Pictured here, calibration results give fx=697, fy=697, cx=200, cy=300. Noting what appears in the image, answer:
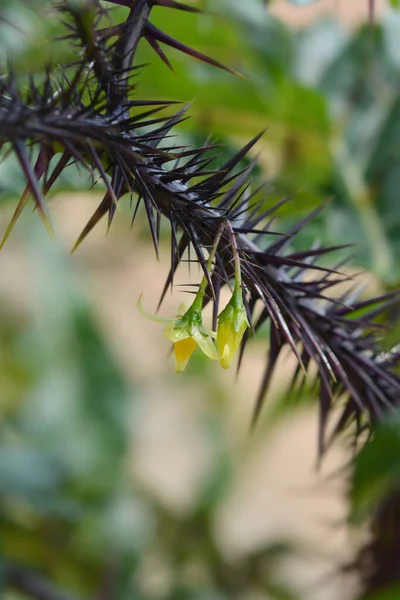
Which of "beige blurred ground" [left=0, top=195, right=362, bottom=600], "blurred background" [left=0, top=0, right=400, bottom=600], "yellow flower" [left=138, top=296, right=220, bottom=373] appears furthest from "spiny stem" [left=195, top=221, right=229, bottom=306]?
"beige blurred ground" [left=0, top=195, right=362, bottom=600]

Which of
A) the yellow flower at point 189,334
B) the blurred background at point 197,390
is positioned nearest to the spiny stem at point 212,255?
the yellow flower at point 189,334

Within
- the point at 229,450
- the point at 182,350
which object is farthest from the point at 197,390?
the point at 182,350

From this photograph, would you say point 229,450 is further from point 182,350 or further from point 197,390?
point 182,350

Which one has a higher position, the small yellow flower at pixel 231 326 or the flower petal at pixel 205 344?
the small yellow flower at pixel 231 326

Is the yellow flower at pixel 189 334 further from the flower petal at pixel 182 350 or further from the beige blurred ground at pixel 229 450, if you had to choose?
the beige blurred ground at pixel 229 450

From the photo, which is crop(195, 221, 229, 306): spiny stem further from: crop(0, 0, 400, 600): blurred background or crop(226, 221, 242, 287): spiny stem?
crop(0, 0, 400, 600): blurred background

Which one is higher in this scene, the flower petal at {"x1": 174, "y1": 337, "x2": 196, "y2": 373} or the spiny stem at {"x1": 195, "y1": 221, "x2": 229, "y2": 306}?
the spiny stem at {"x1": 195, "y1": 221, "x2": 229, "y2": 306}

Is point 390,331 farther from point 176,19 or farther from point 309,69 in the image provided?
point 309,69
